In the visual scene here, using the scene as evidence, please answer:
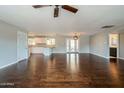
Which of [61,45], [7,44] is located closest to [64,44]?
[61,45]

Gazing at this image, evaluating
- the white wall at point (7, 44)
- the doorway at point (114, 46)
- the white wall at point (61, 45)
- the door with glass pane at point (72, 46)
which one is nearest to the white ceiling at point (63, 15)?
the white wall at point (7, 44)

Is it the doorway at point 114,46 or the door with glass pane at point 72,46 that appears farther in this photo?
the door with glass pane at point 72,46

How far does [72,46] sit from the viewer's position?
16.6 meters

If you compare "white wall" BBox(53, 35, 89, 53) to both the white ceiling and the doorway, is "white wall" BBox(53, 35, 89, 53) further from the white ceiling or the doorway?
the white ceiling

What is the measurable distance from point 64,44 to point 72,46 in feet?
3.42

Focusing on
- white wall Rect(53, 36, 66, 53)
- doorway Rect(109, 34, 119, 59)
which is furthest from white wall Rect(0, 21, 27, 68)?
white wall Rect(53, 36, 66, 53)

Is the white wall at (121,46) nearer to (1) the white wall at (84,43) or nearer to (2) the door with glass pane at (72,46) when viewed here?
(1) the white wall at (84,43)

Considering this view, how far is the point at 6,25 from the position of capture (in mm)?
6742

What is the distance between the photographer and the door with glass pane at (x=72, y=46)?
16.5 meters

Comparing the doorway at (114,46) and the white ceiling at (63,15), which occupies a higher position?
the white ceiling at (63,15)

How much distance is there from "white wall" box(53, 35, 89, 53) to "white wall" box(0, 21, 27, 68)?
8539mm

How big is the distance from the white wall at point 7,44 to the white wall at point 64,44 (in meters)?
8.54
